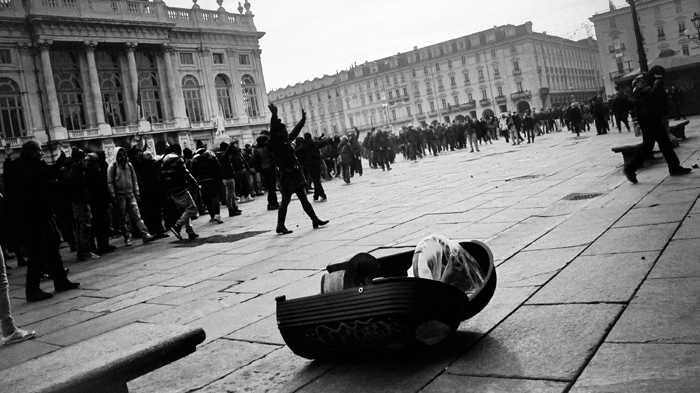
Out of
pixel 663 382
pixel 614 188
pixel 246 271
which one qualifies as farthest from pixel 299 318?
pixel 614 188

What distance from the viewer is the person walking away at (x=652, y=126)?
23.2ft

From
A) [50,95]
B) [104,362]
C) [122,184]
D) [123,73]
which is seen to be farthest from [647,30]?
[104,362]

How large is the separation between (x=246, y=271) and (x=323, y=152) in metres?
15.1

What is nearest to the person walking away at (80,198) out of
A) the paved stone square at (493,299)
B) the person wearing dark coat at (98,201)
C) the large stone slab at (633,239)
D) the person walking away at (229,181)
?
the paved stone square at (493,299)

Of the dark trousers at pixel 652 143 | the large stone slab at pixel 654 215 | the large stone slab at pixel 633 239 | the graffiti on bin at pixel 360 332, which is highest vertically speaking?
the dark trousers at pixel 652 143

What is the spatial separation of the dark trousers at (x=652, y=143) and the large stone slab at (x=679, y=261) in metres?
3.72

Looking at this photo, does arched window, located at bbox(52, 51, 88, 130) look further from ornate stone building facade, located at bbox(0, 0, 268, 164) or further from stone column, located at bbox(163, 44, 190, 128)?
stone column, located at bbox(163, 44, 190, 128)

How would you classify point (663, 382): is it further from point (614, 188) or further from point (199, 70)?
point (199, 70)

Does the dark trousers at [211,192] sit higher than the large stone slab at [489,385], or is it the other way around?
the dark trousers at [211,192]

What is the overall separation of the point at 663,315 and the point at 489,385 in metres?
0.99

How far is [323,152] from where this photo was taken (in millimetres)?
20516

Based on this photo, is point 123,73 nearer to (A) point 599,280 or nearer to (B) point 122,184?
(B) point 122,184

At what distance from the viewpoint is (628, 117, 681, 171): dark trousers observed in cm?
705

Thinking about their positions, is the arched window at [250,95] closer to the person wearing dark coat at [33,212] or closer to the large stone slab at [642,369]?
the person wearing dark coat at [33,212]
